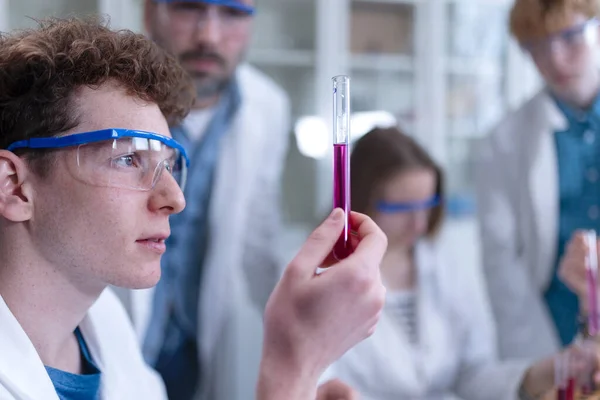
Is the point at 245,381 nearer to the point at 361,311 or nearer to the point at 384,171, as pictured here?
the point at 384,171

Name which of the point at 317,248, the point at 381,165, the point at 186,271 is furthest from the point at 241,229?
the point at 317,248

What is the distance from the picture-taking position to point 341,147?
0.83 meters

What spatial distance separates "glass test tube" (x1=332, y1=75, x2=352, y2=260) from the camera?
0.83 meters

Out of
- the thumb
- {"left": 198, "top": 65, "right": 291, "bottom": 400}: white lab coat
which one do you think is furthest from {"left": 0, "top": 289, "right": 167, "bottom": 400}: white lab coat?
{"left": 198, "top": 65, "right": 291, "bottom": 400}: white lab coat

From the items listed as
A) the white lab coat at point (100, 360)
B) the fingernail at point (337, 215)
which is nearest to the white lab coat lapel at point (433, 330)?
the white lab coat at point (100, 360)

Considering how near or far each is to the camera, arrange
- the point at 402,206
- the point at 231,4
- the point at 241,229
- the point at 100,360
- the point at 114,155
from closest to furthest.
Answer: the point at 114,155 → the point at 100,360 → the point at 231,4 → the point at 402,206 → the point at 241,229

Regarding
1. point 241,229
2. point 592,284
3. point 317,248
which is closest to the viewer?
point 317,248

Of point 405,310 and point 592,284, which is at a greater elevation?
point 592,284

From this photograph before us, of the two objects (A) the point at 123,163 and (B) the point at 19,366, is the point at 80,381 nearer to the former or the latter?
(B) the point at 19,366

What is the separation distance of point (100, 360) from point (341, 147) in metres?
0.55

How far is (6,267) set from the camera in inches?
35.7

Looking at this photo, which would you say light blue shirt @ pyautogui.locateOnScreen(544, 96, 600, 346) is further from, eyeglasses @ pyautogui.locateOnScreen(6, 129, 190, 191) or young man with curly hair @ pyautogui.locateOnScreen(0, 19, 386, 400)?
eyeglasses @ pyautogui.locateOnScreen(6, 129, 190, 191)

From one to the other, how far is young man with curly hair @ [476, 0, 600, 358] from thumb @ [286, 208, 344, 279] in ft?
4.26

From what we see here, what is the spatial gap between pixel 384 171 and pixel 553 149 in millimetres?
545
